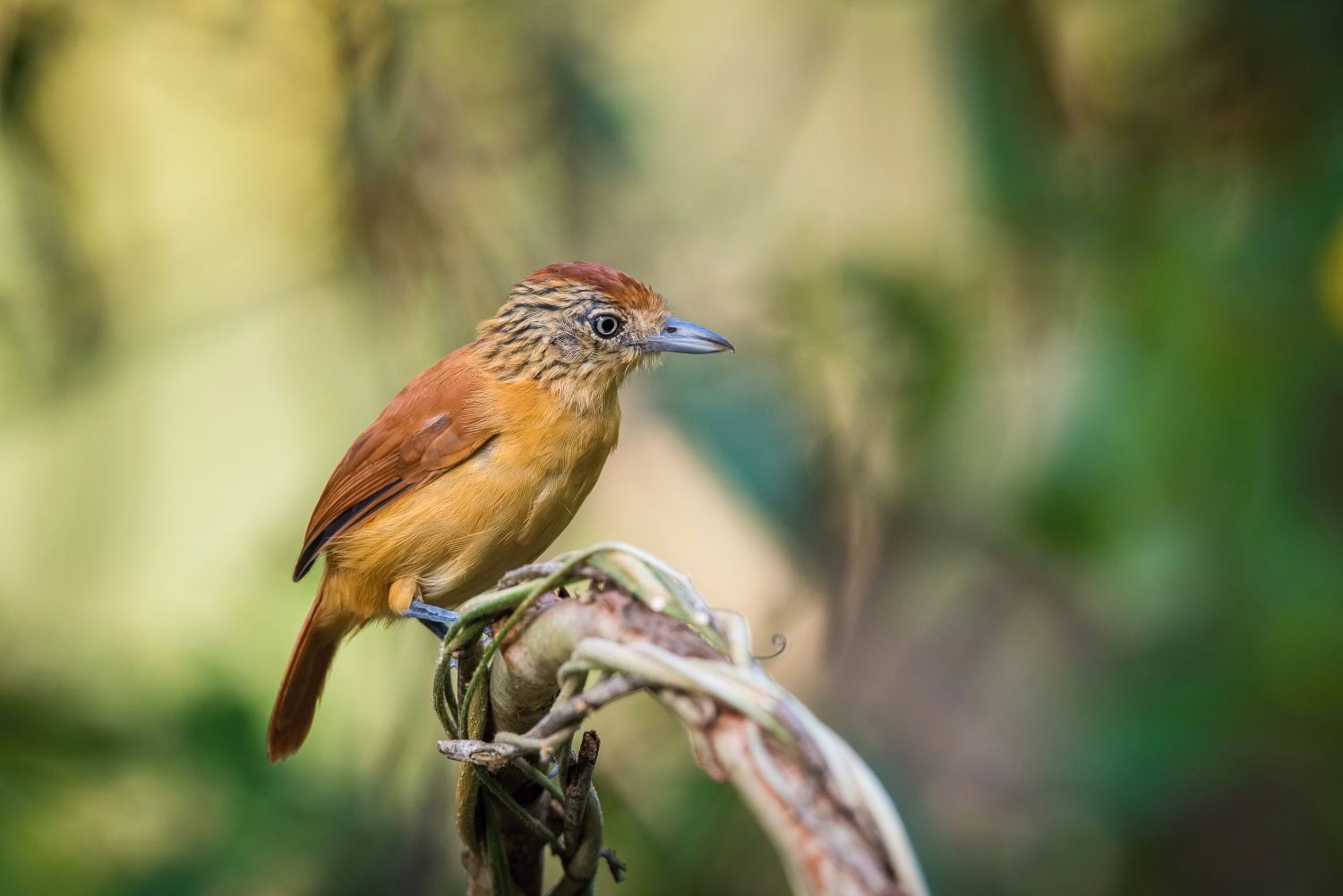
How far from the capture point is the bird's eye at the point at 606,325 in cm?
278

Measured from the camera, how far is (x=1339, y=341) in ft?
8.96

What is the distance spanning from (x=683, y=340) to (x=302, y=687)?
115 centimetres

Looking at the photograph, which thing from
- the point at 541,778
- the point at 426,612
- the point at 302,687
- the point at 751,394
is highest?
the point at 751,394

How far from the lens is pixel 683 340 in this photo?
109 inches

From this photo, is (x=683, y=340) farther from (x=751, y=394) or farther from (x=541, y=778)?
(x=541, y=778)

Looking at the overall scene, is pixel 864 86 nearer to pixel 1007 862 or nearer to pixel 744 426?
pixel 744 426

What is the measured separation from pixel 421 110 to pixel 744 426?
5.78ft

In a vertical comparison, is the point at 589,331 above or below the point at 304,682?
above

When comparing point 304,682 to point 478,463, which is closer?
point 478,463

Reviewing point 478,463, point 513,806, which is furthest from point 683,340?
point 513,806

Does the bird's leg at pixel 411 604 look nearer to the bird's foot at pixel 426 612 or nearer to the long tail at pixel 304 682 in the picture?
the bird's foot at pixel 426 612

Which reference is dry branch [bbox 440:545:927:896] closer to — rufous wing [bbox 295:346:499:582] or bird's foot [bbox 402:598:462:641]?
bird's foot [bbox 402:598:462:641]

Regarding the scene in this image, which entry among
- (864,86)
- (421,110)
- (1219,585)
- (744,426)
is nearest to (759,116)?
(864,86)

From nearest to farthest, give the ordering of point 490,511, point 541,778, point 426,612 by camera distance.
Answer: point 541,778 < point 490,511 < point 426,612
